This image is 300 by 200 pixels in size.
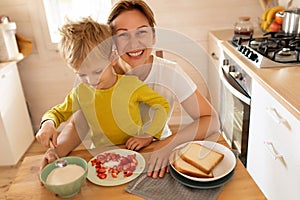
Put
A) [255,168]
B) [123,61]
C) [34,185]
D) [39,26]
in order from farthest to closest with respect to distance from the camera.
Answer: [39,26], [255,168], [123,61], [34,185]

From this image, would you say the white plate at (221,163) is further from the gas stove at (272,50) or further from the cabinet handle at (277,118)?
the gas stove at (272,50)

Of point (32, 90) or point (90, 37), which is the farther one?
point (32, 90)

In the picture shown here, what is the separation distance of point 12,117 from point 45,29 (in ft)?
2.52

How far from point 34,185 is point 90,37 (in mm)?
506

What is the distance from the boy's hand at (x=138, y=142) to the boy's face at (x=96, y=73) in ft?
0.75

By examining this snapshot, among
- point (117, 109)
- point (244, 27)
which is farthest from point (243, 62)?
point (117, 109)

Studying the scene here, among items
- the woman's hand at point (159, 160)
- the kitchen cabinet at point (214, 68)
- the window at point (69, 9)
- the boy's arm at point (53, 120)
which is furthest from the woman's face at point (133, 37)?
the window at point (69, 9)

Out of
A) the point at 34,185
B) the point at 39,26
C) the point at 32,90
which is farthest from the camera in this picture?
the point at 32,90

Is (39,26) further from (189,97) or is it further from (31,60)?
(189,97)

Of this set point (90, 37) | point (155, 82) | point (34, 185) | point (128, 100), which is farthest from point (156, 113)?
point (34, 185)

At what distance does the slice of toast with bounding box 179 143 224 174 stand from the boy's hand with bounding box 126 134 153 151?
0.14 meters

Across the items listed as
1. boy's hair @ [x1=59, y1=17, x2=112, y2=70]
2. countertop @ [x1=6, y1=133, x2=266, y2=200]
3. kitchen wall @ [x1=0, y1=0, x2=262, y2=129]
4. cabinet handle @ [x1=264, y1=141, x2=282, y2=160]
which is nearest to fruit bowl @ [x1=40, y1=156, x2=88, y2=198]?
countertop @ [x1=6, y1=133, x2=266, y2=200]

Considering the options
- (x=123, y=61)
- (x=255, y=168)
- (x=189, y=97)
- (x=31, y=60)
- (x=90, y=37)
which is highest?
(x=90, y=37)

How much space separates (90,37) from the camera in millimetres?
1053
